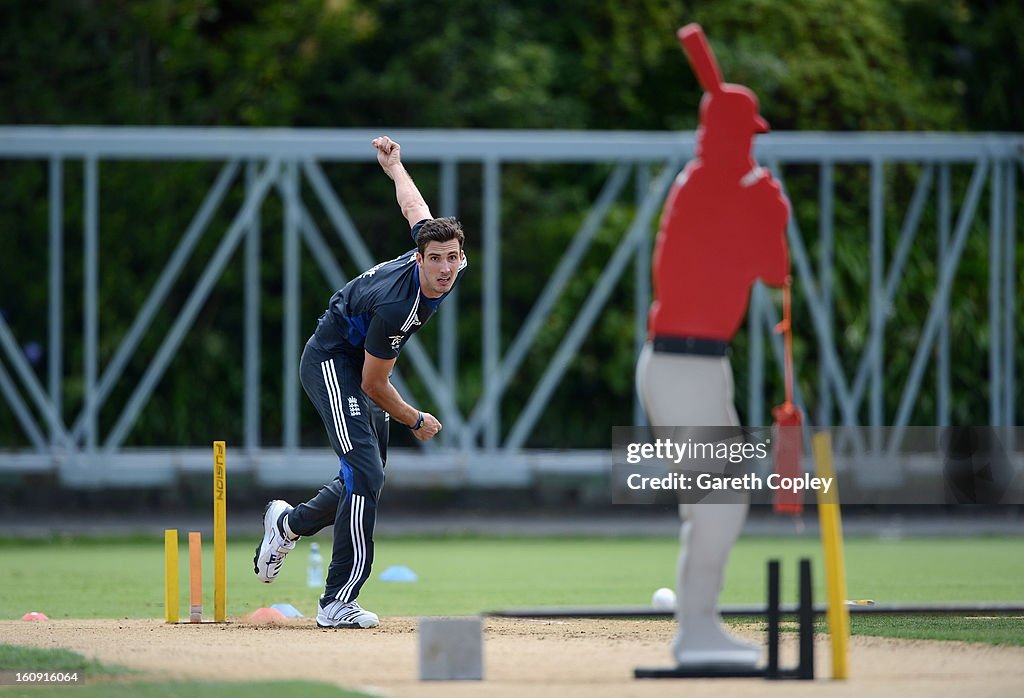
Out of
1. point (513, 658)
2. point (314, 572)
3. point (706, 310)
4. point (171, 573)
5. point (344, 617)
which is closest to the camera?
point (706, 310)

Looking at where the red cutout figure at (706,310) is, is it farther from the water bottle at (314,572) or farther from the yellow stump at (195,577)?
the water bottle at (314,572)

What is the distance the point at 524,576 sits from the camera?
12586mm

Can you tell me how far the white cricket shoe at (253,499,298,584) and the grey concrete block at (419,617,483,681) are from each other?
2.46m

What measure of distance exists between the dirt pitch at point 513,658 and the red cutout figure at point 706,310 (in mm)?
306

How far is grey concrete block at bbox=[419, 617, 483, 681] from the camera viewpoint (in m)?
6.42

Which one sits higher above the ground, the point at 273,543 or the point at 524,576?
the point at 273,543

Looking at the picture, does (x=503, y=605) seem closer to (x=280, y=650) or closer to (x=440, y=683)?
(x=280, y=650)

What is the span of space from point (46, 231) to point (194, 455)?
358cm

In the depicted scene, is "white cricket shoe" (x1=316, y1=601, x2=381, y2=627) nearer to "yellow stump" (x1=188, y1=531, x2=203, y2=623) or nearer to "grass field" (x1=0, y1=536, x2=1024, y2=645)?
"yellow stump" (x1=188, y1=531, x2=203, y2=623)

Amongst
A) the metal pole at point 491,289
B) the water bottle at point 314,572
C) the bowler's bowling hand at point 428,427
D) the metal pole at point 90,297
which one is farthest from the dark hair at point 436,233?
the metal pole at point 90,297

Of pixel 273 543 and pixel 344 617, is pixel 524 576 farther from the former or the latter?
pixel 344 617

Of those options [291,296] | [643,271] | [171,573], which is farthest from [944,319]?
[171,573]

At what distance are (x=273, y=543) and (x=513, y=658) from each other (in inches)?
80.9

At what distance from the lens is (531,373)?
2189 centimetres
